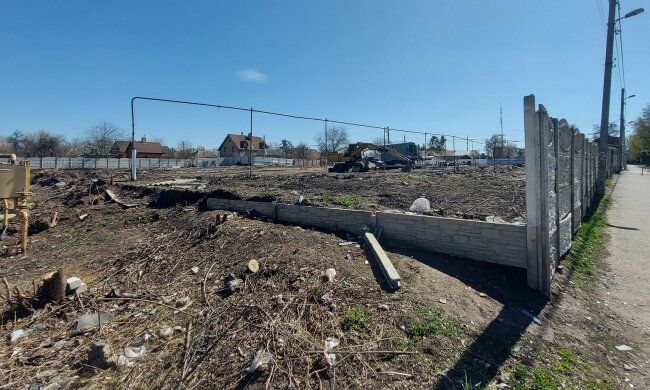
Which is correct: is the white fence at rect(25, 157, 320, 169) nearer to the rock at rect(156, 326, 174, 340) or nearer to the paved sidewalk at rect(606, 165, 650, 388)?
the rock at rect(156, 326, 174, 340)

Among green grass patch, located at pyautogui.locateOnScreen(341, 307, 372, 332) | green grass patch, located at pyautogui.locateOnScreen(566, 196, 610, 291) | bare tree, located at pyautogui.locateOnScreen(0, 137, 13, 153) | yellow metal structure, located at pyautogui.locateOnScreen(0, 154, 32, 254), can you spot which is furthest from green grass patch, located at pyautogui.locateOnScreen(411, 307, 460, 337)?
bare tree, located at pyautogui.locateOnScreen(0, 137, 13, 153)

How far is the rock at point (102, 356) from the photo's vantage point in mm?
3141

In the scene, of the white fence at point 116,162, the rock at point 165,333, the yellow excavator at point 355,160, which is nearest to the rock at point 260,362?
the rock at point 165,333

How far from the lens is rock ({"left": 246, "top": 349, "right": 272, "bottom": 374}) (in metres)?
2.91

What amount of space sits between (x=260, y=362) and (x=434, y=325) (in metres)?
1.80

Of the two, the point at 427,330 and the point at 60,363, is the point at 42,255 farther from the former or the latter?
the point at 427,330

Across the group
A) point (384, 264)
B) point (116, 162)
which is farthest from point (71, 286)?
point (116, 162)

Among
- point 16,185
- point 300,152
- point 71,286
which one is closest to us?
point 71,286

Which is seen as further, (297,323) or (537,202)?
(537,202)

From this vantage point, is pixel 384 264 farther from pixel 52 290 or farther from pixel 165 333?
pixel 52 290

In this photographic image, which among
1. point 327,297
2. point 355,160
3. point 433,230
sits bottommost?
point 327,297

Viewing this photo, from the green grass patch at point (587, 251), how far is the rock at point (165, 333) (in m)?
5.61

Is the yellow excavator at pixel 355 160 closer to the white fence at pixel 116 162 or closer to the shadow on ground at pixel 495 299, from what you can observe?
the shadow on ground at pixel 495 299

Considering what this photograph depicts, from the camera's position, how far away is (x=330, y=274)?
4430mm
